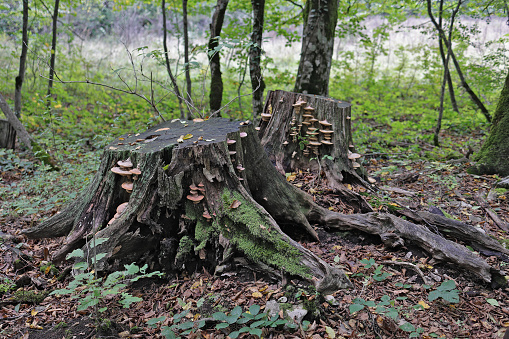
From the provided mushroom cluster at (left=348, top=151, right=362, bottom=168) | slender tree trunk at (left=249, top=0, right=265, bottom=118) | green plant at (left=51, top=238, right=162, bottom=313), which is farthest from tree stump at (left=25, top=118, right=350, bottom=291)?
slender tree trunk at (left=249, top=0, right=265, bottom=118)

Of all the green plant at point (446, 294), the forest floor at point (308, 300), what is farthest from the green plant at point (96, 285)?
the green plant at point (446, 294)

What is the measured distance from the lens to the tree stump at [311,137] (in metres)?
4.62

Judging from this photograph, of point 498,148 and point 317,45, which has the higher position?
point 317,45

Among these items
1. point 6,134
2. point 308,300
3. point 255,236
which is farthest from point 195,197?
point 6,134

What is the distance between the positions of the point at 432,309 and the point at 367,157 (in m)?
4.87

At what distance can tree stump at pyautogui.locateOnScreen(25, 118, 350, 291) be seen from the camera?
9.23ft

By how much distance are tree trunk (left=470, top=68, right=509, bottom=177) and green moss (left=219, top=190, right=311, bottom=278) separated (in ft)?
15.2

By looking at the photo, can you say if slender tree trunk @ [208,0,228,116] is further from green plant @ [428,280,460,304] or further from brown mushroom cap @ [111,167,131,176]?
green plant @ [428,280,460,304]

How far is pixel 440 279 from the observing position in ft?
9.09

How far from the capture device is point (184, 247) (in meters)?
2.90

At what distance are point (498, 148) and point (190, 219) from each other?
5.49 metres

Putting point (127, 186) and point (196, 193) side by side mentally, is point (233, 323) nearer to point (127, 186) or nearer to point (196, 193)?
point (196, 193)

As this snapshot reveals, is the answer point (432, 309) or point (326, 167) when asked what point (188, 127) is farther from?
point (432, 309)

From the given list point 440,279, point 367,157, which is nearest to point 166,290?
point 440,279
